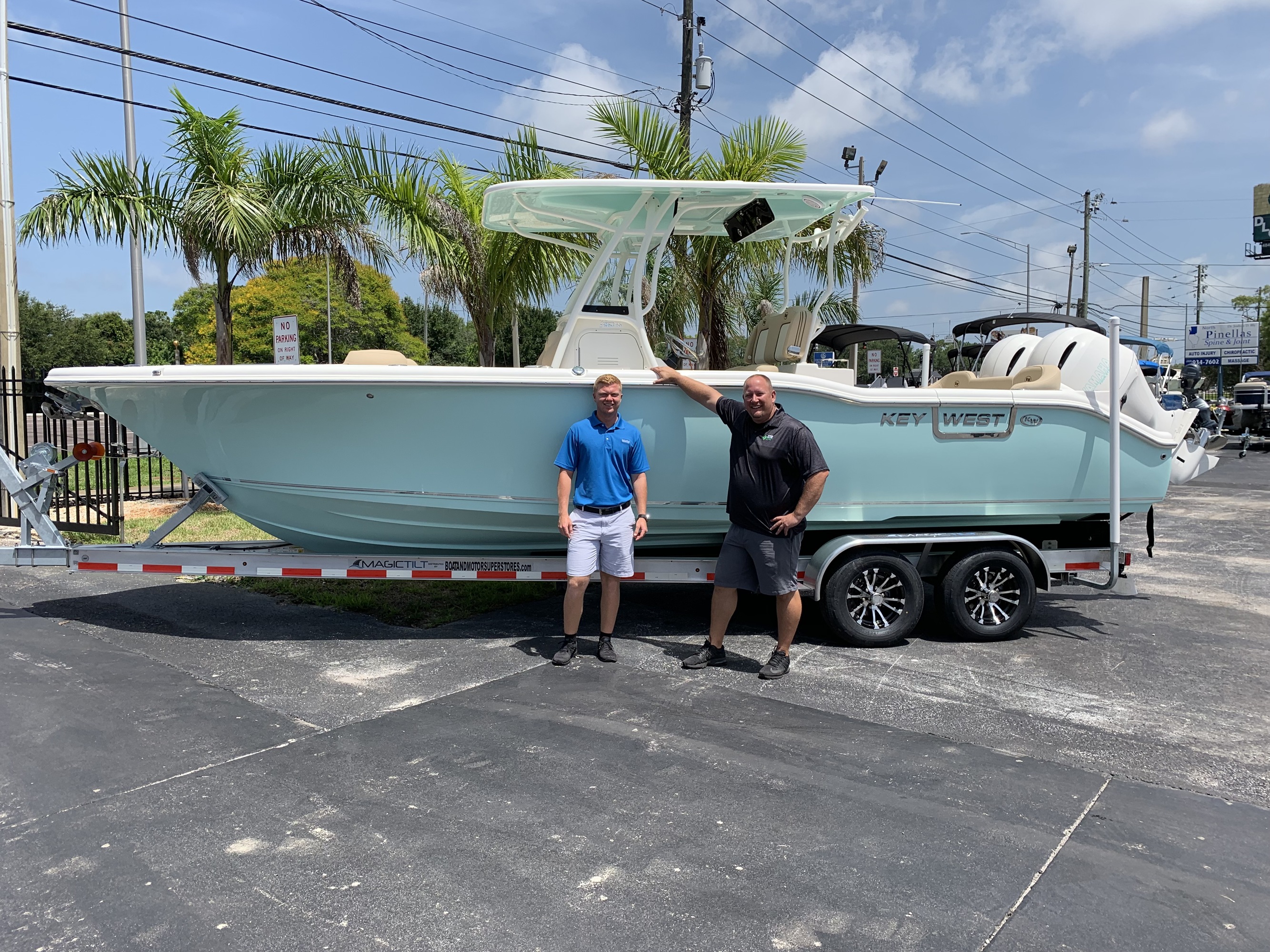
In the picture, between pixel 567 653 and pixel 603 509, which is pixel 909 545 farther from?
pixel 567 653

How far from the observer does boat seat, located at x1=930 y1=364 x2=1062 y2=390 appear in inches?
246

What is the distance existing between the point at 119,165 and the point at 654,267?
6857mm

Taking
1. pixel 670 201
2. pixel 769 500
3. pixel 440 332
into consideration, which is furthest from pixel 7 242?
pixel 440 332

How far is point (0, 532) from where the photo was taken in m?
9.73

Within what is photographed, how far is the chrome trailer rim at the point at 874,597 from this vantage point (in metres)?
6.02

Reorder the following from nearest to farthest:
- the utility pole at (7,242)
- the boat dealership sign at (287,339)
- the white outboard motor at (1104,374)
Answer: the white outboard motor at (1104,374)
the boat dealership sign at (287,339)
the utility pole at (7,242)

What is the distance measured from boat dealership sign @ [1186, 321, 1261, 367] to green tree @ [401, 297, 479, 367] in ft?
137

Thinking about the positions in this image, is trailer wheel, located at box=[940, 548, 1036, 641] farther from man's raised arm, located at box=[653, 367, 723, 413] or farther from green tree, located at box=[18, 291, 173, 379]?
green tree, located at box=[18, 291, 173, 379]

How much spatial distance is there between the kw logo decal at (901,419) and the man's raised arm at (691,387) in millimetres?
1124

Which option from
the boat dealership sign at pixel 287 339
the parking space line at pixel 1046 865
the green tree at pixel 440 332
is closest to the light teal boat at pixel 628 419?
the parking space line at pixel 1046 865

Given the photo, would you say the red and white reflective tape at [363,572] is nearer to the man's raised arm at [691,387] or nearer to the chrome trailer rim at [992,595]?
the man's raised arm at [691,387]

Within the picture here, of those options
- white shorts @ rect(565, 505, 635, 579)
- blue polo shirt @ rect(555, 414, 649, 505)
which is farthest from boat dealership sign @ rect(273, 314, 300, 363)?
white shorts @ rect(565, 505, 635, 579)

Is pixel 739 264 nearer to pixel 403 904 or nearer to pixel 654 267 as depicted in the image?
pixel 654 267

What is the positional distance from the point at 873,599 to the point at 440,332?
59420mm
